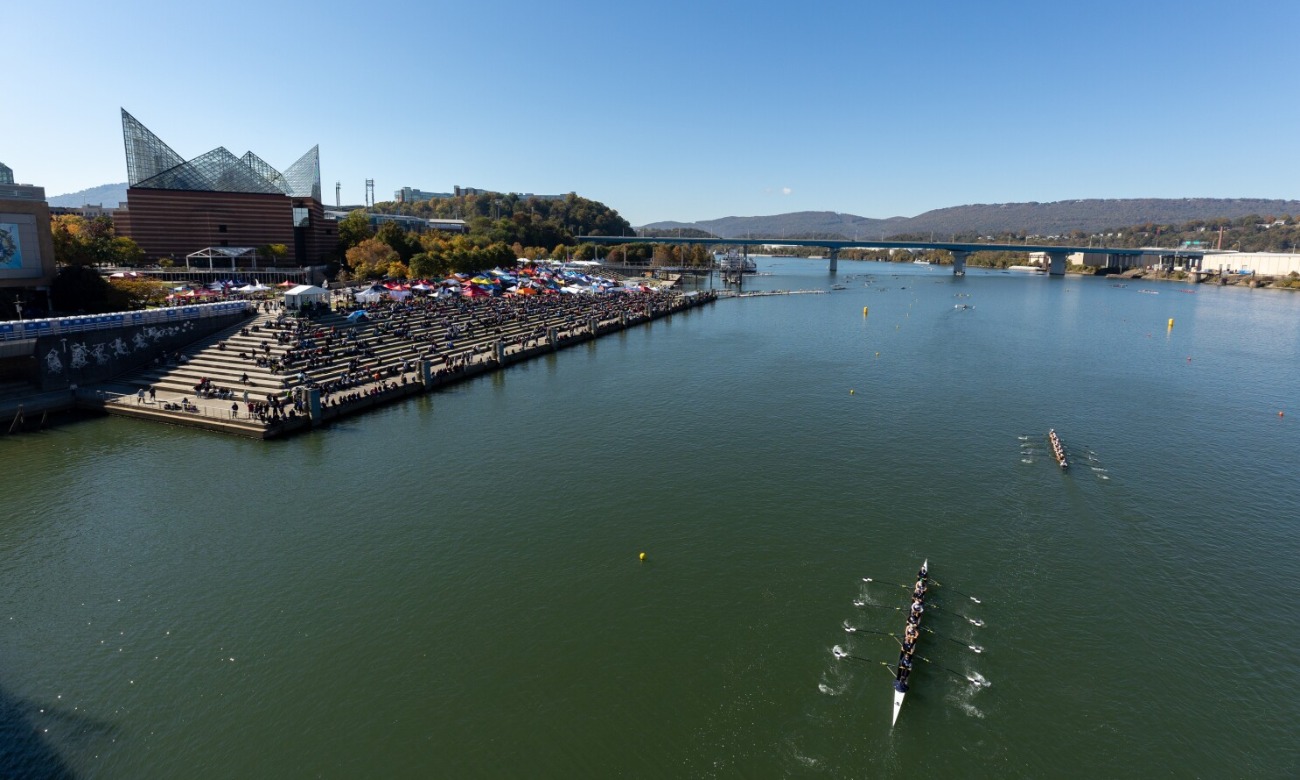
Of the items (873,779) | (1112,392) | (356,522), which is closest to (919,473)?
(873,779)

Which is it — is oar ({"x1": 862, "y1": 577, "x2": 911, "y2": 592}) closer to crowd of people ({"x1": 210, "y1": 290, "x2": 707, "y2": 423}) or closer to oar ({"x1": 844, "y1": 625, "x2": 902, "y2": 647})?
oar ({"x1": 844, "y1": 625, "x2": 902, "y2": 647})

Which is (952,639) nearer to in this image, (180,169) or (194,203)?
(194,203)

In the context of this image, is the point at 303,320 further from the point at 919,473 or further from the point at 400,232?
the point at 400,232

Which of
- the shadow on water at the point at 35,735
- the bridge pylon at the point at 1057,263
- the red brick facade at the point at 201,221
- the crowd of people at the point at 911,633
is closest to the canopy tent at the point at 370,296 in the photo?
the red brick facade at the point at 201,221

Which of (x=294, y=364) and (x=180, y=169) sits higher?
(x=180, y=169)

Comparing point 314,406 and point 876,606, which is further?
point 314,406

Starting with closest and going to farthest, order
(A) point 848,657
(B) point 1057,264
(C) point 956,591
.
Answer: (A) point 848,657 → (C) point 956,591 → (B) point 1057,264

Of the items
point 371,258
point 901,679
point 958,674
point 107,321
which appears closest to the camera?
point 901,679

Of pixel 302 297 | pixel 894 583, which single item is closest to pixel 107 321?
pixel 302 297

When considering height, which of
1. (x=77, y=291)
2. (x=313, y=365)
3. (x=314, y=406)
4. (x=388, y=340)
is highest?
(x=77, y=291)
